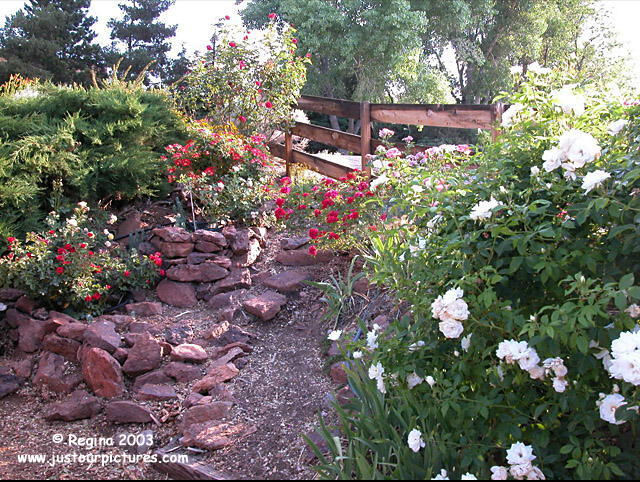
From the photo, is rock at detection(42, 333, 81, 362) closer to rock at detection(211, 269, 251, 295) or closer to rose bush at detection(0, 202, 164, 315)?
rose bush at detection(0, 202, 164, 315)

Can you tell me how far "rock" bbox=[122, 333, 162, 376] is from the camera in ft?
11.9

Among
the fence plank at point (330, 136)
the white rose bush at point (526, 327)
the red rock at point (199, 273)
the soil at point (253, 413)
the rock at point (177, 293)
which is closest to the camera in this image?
the white rose bush at point (526, 327)

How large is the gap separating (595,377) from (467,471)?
1.78 feet

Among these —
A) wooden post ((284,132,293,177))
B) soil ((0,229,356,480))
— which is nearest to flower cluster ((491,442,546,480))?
soil ((0,229,356,480))

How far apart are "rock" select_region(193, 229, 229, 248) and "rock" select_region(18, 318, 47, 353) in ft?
4.49

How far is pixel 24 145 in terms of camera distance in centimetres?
486

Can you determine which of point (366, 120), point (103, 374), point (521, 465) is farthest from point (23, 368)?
point (366, 120)

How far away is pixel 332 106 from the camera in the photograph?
721 cm

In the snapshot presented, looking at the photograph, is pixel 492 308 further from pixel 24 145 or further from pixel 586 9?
pixel 586 9

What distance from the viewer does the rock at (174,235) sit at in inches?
189

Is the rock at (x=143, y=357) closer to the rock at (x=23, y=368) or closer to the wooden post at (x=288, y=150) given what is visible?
the rock at (x=23, y=368)

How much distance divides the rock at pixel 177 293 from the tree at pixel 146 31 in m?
20.9

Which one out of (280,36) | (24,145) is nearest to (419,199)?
(24,145)

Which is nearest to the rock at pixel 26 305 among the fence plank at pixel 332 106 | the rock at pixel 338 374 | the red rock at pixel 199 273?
the red rock at pixel 199 273
